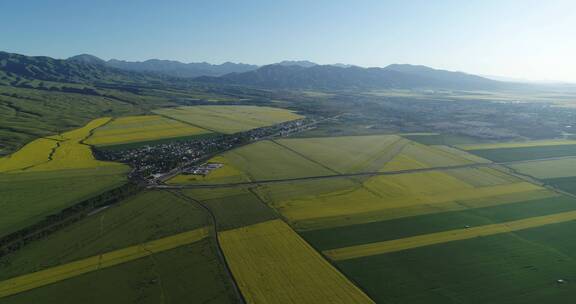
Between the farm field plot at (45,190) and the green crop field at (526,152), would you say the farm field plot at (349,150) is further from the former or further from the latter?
the farm field plot at (45,190)

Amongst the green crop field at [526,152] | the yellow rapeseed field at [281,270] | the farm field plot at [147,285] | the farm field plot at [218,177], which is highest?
the green crop field at [526,152]

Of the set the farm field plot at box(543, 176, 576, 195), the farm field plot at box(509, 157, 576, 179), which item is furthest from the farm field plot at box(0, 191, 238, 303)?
the farm field plot at box(509, 157, 576, 179)

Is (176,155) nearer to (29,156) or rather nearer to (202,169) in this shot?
(202,169)

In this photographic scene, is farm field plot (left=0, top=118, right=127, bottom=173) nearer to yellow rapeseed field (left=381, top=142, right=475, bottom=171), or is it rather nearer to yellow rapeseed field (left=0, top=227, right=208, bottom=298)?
yellow rapeseed field (left=0, top=227, right=208, bottom=298)

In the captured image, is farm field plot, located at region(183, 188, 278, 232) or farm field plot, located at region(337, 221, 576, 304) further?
farm field plot, located at region(183, 188, 278, 232)

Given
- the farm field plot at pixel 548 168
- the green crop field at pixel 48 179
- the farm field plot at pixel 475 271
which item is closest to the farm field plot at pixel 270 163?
the green crop field at pixel 48 179

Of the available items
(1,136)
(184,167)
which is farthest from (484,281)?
(1,136)
